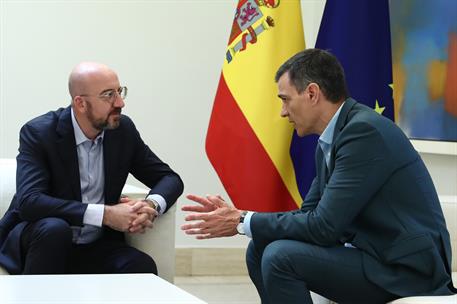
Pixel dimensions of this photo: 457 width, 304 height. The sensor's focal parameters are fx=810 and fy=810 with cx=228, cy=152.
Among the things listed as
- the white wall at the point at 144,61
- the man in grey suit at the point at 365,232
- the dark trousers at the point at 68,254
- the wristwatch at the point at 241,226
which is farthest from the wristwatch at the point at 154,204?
the white wall at the point at 144,61

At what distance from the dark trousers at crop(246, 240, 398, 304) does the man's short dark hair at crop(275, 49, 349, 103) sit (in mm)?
558

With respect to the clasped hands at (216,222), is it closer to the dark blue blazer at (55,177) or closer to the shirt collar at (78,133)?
the dark blue blazer at (55,177)

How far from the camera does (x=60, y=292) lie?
7.62 feet

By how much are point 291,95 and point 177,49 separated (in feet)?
7.07

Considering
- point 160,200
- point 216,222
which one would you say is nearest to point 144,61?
point 160,200

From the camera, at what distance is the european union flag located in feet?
12.8

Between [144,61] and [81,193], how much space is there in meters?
1.77

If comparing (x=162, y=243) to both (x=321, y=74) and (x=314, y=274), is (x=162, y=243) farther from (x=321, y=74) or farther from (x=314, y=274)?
(x=321, y=74)

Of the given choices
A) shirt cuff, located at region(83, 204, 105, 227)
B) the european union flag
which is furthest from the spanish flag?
shirt cuff, located at region(83, 204, 105, 227)

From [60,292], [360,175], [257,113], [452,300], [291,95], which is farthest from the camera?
[257,113]

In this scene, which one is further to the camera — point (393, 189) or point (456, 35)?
point (456, 35)

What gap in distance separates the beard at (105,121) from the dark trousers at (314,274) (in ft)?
3.10

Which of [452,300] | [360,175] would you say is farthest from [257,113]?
[452,300]

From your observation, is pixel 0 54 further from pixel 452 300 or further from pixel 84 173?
pixel 452 300
